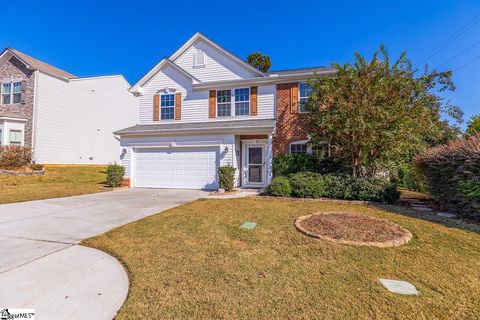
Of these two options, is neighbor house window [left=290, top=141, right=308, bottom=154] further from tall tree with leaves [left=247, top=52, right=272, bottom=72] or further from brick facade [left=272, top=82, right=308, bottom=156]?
tall tree with leaves [left=247, top=52, right=272, bottom=72]

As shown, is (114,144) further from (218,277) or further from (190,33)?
(218,277)

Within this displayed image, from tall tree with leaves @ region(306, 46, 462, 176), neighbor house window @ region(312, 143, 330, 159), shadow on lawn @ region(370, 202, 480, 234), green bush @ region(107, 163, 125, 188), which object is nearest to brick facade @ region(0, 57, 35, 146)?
green bush @ region(107, 163, 125, 188)

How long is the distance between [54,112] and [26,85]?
2502 millimetres

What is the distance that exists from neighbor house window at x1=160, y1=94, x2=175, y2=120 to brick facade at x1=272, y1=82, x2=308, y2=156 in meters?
6.18

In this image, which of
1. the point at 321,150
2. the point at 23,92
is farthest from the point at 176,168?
the point at 23,92

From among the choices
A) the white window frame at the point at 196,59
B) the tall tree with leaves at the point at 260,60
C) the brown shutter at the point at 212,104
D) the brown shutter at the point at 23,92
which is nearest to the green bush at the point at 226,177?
the brown shutter at the point at 212,104

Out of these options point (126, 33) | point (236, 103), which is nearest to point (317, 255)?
point (236, 103)

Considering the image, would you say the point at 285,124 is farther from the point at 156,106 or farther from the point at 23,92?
the point at 23,92

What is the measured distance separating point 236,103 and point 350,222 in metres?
9.71

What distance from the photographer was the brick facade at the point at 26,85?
18.0 meters

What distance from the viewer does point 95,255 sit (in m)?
4.05

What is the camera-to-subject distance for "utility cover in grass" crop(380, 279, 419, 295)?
9.95 ft

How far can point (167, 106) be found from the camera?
14.8 m

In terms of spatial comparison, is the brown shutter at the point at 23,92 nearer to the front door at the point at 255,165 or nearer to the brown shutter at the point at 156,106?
the brown shutter at the point at 156,106
